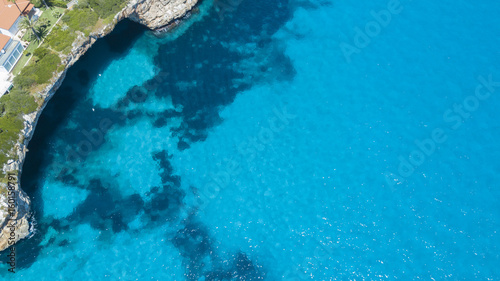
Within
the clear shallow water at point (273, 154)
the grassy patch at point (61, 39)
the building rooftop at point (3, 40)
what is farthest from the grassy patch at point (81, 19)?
the building rooftop at point (3, 40)

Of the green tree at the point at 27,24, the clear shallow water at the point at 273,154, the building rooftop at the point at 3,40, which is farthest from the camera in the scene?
the green tree at the point at 27,24

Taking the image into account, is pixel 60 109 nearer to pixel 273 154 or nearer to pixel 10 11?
pixel 10 11

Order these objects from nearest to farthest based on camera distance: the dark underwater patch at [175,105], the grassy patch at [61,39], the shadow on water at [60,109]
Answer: the shadow on water at [60,109] < the dark underwater patch at [175,105] < the grassy patch at [61,39]

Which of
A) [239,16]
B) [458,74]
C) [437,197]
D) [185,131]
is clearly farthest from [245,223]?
[458,74]

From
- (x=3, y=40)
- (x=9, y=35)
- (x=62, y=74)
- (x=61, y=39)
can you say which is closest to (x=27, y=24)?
(x=3, y=40)

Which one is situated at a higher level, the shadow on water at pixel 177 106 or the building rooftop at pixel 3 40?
the building rooftop at pixel 3 40

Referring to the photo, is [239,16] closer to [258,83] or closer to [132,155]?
[258,83]

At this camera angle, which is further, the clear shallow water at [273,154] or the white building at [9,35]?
the white building at [9,35]

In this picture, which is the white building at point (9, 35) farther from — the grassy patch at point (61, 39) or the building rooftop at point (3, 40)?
the grassy patch at point (61, 39)

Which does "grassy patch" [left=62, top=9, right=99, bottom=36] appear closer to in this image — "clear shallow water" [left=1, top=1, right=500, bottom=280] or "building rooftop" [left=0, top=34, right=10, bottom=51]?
"clear shallow water" [left=1, top=1, right=500, bottom=280]
